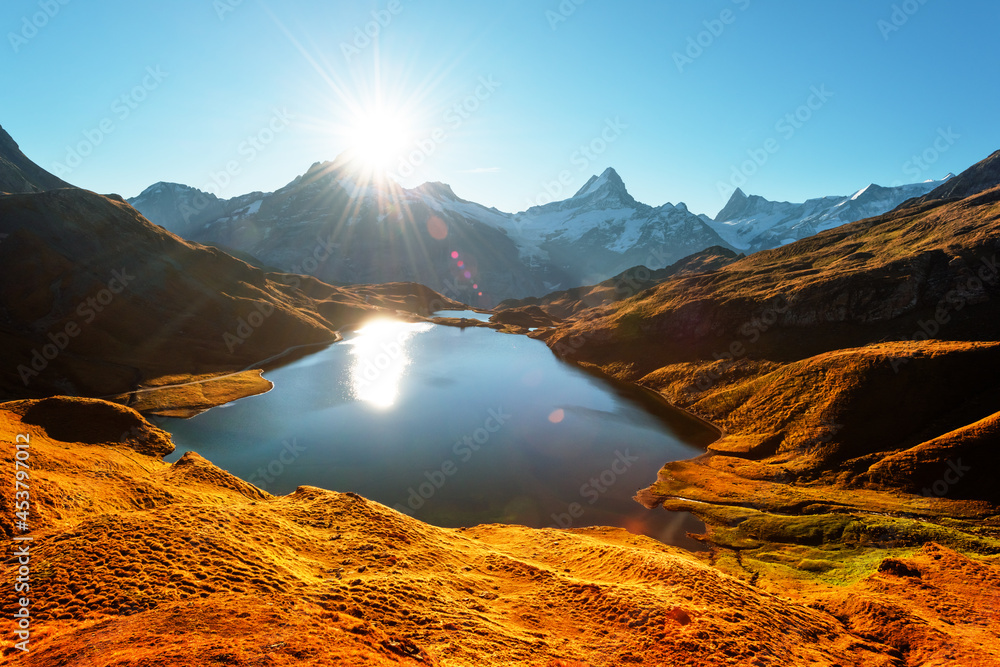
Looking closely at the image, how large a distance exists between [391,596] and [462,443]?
43.6 m

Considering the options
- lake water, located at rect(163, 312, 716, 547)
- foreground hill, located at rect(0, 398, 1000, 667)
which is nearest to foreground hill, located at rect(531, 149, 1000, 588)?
lake water, located at rect(163, 312, 716, 547)

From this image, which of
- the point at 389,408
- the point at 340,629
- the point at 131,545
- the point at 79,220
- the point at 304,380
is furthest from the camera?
the point at 79,220

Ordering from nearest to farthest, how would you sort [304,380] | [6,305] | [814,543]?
[814,543], [6,305], [304,380]

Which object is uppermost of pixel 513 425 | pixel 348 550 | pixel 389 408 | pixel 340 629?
pixel 389 408

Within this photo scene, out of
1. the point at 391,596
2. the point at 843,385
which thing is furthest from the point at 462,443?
the point at 843,385

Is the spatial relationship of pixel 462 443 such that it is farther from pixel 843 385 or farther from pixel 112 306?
pixel 112 306

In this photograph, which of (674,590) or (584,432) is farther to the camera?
(584,432)

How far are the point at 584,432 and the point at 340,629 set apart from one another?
58.6 metres

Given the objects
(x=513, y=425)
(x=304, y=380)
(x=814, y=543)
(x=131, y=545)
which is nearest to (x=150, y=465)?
(x=131, y=545)

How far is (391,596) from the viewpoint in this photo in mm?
21953

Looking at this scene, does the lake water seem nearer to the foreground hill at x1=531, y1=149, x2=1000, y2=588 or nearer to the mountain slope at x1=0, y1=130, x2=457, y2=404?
the foreground hill at x1=531, y1=149, x2=1000, y2=588

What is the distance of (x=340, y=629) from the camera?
1747 centimetres

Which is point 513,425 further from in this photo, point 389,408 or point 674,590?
point 674,590

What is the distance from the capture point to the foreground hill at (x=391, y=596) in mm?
16156
